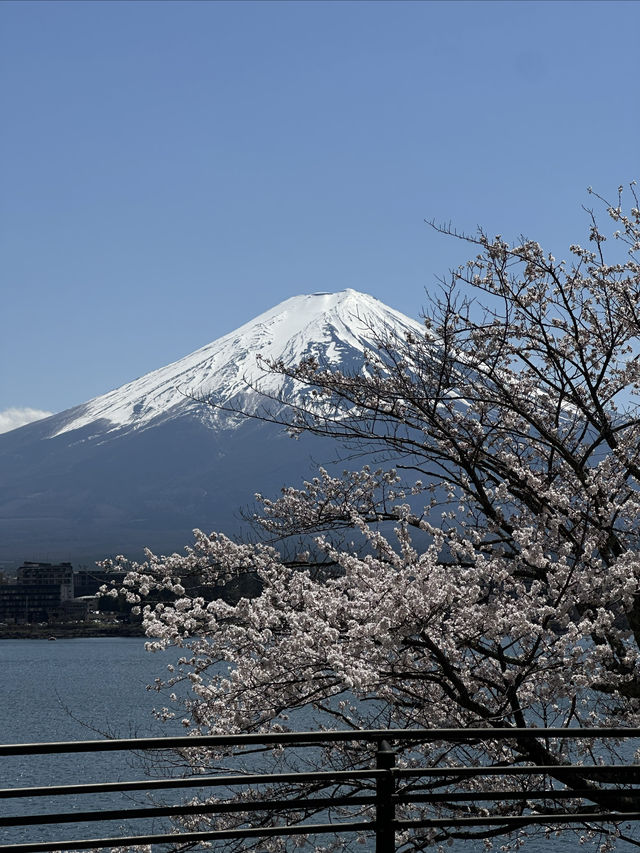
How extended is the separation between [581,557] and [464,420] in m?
1.86

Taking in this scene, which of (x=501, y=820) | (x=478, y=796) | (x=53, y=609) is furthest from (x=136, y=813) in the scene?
(x=53, y=609)

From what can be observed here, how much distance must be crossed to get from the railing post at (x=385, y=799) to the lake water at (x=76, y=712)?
1190 millimetres

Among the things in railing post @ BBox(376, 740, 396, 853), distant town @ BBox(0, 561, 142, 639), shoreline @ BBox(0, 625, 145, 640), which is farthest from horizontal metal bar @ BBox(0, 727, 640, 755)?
distant town @ BBox(0, 561, 142, 639)

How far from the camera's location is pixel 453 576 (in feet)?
19.0

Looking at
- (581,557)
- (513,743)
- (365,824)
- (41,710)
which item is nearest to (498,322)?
(581,557)

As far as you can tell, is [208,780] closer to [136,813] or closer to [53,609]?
[136,813]

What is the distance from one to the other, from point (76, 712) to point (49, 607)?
5445cm

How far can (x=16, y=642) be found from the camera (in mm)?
88188

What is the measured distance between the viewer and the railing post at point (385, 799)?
3.62 m

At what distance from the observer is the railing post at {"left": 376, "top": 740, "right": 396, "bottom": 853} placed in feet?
11.9

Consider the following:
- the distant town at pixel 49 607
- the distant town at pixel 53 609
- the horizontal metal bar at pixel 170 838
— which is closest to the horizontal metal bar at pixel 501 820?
the horizontal metal bar at pixel 170 838

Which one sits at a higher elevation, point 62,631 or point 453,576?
point 453,576

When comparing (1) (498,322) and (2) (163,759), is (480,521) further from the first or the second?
(2) (163,759)

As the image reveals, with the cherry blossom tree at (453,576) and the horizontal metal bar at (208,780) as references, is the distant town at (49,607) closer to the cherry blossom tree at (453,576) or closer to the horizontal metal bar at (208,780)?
the cherry blossom tree at (453,576)
